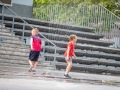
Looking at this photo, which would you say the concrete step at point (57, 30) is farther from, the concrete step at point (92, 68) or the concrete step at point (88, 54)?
the concrete step at point (92, 68)

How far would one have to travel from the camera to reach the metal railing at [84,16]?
22.8 meters

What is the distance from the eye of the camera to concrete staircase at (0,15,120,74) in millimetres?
17928

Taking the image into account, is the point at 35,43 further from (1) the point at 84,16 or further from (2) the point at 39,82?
(1) the point at 84,16

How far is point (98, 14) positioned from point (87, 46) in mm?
4308

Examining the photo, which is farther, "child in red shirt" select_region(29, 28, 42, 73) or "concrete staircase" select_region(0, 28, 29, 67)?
"concrete staircase" select_region(0, 28, 29, 67)

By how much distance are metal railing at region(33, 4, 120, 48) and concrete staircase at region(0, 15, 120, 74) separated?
38.1 inches

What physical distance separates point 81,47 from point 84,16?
4.27 meters

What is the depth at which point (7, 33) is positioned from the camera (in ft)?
60.8

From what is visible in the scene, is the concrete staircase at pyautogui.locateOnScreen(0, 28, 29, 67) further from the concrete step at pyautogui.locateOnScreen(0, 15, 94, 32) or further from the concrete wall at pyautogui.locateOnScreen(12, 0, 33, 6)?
the concrete wall at pyautogui.locateOnScreen(12, 0, 33, 6)

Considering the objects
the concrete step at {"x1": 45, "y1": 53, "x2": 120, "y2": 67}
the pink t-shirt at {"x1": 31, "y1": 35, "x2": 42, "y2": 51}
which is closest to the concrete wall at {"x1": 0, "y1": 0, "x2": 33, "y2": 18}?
the concrete step at {"x1": 45, "y1": 53, "x2": 120, "y2": 67}

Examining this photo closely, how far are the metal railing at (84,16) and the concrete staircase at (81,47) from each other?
38.1 inches

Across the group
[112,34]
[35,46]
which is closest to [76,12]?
[112,34]

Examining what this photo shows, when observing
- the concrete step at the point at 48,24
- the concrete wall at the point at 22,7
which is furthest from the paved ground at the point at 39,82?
the concrete wall at the point at 22,7

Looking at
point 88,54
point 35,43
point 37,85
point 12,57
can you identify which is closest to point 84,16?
point 88,54
